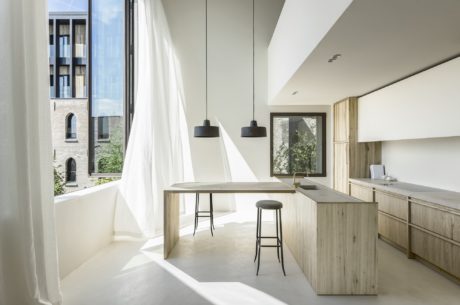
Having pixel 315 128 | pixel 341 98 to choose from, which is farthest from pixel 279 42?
pixel 315 128

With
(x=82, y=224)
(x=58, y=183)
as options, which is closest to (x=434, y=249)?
(x=82, y=224)

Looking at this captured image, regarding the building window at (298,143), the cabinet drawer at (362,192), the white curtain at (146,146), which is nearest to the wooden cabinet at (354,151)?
the cabinet drawer at (362,192)

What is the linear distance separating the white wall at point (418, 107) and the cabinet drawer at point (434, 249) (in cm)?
119

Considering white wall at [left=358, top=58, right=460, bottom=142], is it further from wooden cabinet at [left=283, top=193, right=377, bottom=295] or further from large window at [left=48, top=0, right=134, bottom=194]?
large window at [left=48, top=0, right=134, bottom=194]

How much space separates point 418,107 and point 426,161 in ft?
3.04

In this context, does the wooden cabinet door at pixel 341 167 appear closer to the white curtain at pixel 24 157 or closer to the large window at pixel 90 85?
the large window at pixel 90 85

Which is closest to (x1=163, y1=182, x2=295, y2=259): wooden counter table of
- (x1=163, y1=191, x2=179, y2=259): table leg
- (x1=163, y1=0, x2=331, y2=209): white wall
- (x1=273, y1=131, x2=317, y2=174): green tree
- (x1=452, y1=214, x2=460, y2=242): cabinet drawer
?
(x1=163, y1=191, x2=179, y2=259): table leg

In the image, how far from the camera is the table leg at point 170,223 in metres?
3.84

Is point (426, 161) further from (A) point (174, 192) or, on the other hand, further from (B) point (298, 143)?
(A) point (174, 192)

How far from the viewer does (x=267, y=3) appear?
20.9 ft

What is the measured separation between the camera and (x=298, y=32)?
3482 millimetres

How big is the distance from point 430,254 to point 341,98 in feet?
10.5

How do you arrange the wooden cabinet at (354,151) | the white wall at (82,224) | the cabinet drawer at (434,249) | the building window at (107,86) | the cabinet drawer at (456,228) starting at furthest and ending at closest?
the wooden cabinet at (354,151) < the building window at (107,86) < the white wall at (82,224) < the cabinet drawer at (434,249) < the cabinet drawer at (456,228)

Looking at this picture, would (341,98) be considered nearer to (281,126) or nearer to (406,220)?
(281,126)
